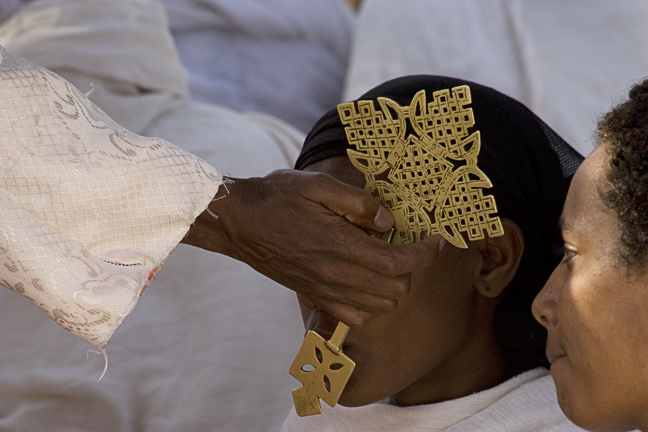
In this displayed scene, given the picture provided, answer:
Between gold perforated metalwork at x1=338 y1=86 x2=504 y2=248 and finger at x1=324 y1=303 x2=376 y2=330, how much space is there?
0.41 ft

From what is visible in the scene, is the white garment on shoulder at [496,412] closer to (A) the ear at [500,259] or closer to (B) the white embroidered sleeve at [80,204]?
(A) the ear at [500,259]

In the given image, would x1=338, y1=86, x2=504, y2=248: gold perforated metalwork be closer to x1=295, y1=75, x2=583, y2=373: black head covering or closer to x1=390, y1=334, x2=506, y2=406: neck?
x1=295, y1=75, x2=583, y2=373: black head covering

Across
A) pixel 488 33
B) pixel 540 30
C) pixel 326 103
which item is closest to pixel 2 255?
pixel 326 103

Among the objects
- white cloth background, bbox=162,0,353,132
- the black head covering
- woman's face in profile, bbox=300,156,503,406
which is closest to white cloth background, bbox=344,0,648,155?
white cloth background, bbox=162,0,353,132

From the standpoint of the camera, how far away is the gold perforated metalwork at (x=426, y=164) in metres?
0.98

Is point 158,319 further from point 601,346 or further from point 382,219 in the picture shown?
point 601,346

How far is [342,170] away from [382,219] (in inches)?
5.9

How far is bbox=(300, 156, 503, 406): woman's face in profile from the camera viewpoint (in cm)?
113

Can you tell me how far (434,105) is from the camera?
979 millimetres

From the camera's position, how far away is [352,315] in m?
1.05

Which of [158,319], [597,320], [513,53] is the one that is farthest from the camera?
[513,53]

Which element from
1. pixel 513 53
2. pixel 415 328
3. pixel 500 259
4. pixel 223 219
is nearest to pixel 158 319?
pixel 223 219

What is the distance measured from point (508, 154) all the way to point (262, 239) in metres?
0.42

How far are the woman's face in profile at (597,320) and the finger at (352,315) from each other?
0.91 feet
